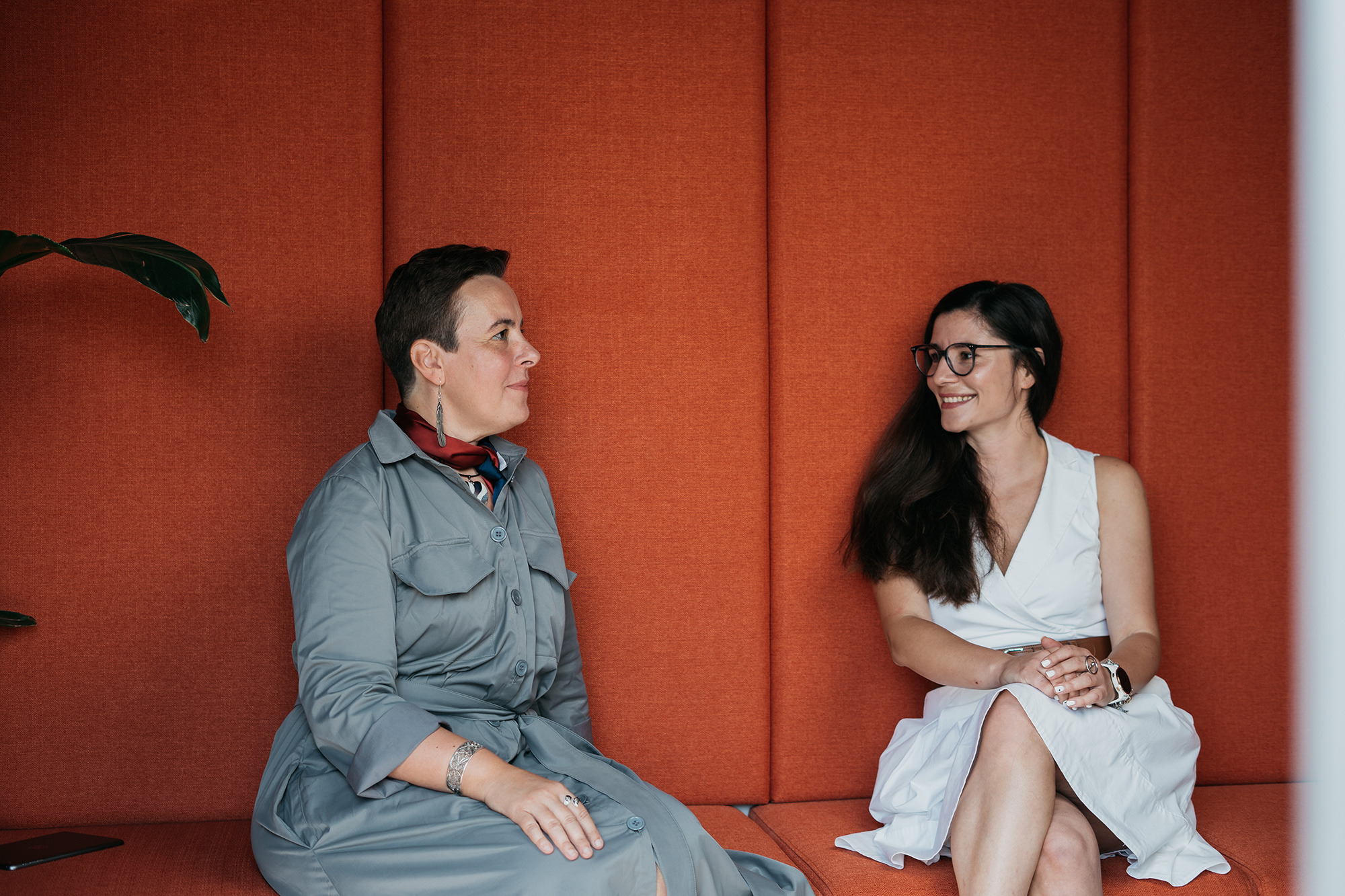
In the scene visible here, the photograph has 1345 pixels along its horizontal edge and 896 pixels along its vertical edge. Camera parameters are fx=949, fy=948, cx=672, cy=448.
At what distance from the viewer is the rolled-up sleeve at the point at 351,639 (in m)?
1.47

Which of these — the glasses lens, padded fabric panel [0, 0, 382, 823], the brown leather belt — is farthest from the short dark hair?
the brown leather belt

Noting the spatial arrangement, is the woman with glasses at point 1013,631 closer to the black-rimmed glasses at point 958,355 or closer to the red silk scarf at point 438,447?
the black-rimmed glasses at point 958,355

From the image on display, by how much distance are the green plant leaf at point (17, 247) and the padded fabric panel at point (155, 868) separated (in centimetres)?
103

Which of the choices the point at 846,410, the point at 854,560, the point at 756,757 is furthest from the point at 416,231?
the point at 756,757

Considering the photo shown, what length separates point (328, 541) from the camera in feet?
5.28

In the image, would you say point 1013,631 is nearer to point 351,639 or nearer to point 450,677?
point 450,677

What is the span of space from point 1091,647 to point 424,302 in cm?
156

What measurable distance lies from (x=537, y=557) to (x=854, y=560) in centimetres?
79

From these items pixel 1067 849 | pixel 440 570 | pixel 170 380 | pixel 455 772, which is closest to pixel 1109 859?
pixel 1067 849

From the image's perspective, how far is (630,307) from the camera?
86.4 inches

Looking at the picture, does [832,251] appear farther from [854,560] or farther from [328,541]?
[328,541]

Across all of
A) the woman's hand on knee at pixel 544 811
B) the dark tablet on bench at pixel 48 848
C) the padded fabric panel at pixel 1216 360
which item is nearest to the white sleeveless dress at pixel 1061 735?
the padded fabric panel at pixel 1216 360

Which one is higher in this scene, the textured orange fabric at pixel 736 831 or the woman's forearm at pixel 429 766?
the woman's forearm at pixel 429 766

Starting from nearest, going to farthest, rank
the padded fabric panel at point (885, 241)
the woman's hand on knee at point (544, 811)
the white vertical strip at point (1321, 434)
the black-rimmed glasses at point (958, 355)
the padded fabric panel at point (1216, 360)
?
the white vertical strip at point (1321, 434), the woman's hand on knee at point (544, 811), the black-rimmed glasses at point (958, 355), the padded fabric panel at point (885, 241), the padded fabric panel at point (1216, 360)
